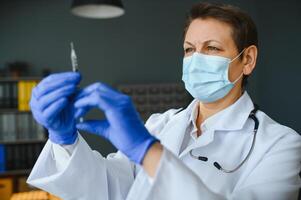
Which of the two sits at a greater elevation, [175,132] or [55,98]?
[55,98]

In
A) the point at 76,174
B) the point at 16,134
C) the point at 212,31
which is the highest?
the point at 212,31

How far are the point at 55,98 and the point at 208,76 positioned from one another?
2.18 ft

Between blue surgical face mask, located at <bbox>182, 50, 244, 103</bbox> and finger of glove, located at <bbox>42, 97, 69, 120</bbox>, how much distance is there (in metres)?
0.60

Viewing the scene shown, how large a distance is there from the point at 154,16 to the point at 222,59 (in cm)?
344

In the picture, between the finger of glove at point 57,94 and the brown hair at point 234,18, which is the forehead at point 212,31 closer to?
the brown hair at point 234,18

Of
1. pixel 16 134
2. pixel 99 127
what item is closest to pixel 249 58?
pixel 99 127

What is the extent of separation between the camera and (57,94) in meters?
0.80

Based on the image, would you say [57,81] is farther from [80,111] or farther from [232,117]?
[232,117]

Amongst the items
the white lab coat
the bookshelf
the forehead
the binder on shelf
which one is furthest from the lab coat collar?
the binder on shelf

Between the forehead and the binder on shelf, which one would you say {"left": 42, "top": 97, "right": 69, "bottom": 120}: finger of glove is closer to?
the forehead

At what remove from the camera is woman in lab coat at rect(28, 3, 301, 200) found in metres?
0.74

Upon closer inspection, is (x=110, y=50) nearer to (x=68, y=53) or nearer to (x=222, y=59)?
(x=68, y=53)

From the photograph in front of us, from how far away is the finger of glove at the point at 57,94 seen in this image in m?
0.80

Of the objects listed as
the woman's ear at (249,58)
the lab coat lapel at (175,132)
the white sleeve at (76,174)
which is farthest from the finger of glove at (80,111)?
the woman's ear at (249,58)
